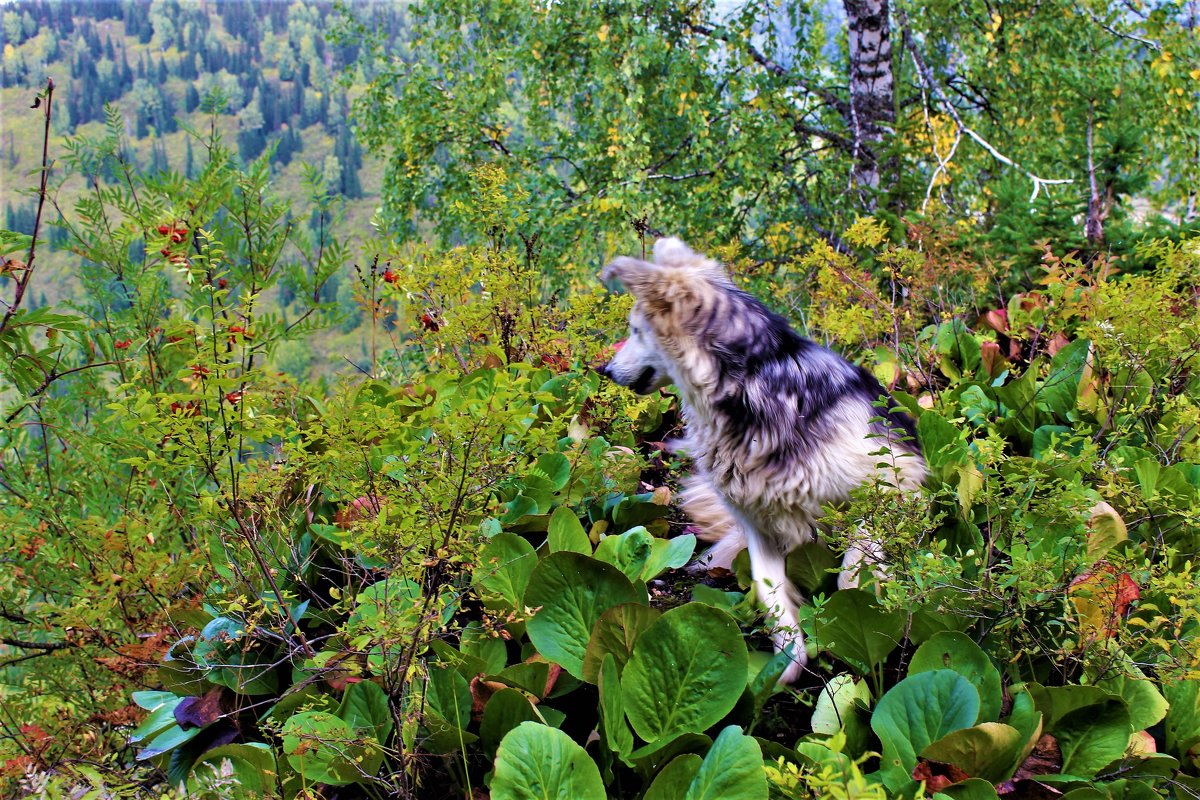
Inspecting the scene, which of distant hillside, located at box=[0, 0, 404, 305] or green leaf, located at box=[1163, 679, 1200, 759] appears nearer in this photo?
green leaf, located at box=[1163, 679, 1200, 759]

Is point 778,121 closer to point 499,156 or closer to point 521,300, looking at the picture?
point 499,156

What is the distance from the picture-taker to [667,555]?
2.83 metres

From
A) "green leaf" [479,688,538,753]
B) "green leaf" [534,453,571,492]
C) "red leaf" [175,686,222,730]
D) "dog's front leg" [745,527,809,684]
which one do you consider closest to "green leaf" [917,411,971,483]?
"dog's front leg" [745,527,809,684]

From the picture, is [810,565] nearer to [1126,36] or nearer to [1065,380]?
[1065,380]

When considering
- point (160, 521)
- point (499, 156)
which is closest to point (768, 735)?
point (160, 521)

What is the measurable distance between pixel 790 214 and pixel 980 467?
Result: 7.99 meters

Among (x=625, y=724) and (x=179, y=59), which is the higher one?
(x=625, y=724)

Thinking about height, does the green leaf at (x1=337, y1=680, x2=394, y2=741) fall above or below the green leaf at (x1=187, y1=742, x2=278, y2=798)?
above

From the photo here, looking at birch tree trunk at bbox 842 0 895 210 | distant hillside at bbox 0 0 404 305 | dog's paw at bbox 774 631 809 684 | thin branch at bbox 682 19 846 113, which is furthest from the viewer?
distant hillside at bbox 0 0 404 305

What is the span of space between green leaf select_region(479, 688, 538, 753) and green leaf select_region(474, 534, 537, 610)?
0.99 feet

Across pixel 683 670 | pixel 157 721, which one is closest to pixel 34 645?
pixel 157 721

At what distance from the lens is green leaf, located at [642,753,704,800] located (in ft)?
6.21

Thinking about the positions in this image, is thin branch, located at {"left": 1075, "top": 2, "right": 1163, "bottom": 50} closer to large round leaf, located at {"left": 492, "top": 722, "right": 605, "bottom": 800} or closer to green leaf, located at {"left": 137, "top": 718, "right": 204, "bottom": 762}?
large round leaf, located at {"left": 492, "top": 722, "right": 605, "bottom": 800}

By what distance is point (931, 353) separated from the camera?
411 centimetres
